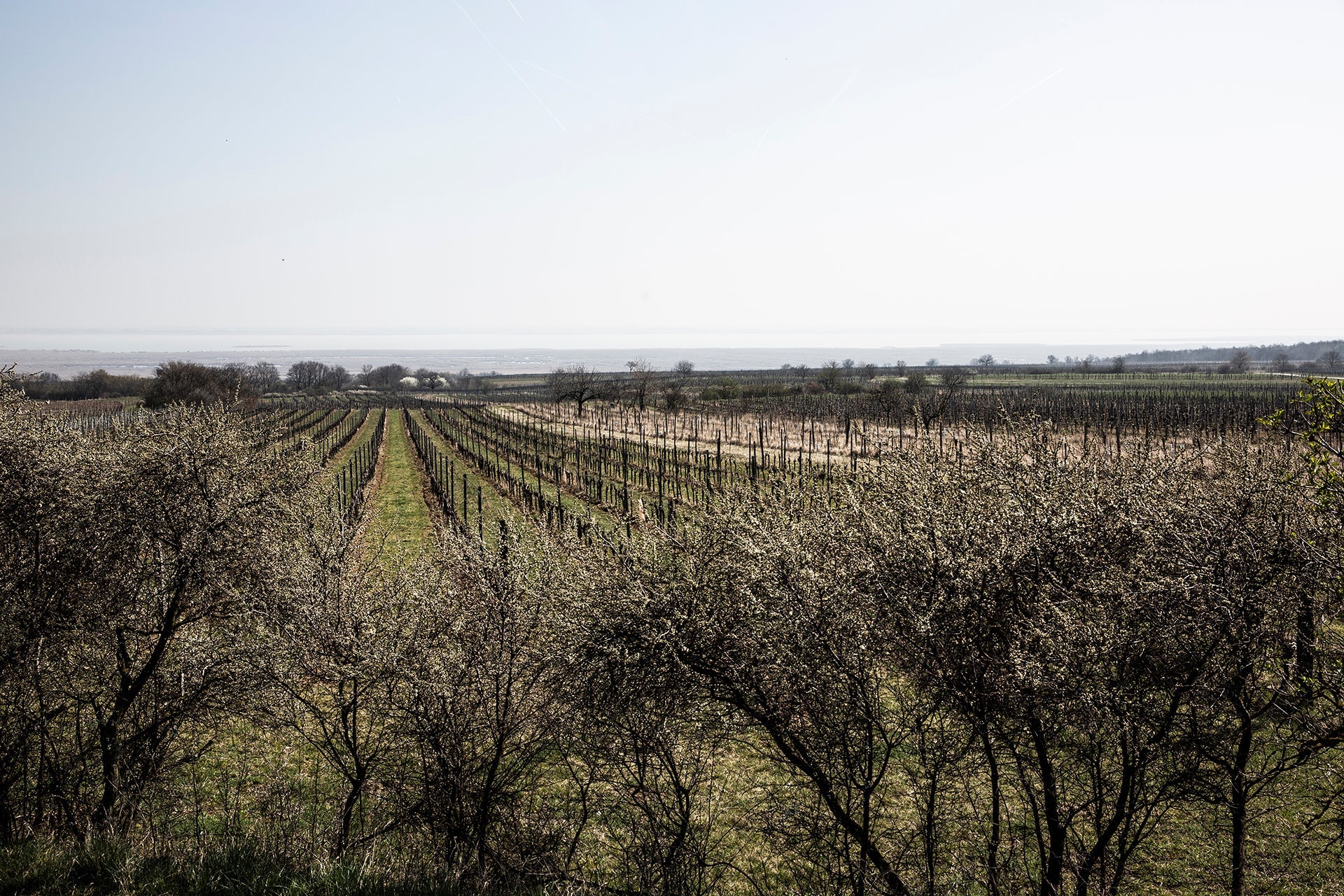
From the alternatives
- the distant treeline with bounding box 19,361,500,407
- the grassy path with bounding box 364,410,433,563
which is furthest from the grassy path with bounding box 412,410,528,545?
the distant treeline with bounding box 19,361,500,407

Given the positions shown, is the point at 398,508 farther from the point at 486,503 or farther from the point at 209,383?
the point at 209,383

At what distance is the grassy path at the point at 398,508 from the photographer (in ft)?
78.9

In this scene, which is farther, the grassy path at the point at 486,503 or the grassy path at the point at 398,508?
the grassy path at the point at 486,503

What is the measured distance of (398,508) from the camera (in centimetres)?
3145

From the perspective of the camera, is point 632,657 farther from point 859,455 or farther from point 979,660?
point 859,455

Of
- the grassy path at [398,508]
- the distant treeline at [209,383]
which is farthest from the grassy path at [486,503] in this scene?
the distant treeline at [209,383]

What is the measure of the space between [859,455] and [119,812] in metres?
38.7

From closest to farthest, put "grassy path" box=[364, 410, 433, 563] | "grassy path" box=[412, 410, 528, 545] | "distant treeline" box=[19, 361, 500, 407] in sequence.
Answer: "grassy path" box=[364, 410, 433, 563] < "grassy path" box=[412, 410, 528, 545] < "distant treeline" box=[19, 361, 500, 407]

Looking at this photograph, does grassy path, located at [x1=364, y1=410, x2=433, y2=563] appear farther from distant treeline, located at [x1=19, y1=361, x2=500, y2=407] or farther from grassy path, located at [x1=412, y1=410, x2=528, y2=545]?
distant treeline, located at [x1=19, y1=361, x2=500, y2=407]

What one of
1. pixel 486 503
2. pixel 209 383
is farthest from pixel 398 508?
pixel 209 383

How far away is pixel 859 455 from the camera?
42.4 metres

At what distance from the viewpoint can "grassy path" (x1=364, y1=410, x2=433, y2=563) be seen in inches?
947

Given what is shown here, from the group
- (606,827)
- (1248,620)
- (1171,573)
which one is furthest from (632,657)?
(1248,620)

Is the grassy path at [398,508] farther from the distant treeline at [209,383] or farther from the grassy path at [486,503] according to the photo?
the distant treeline at [209,383]
